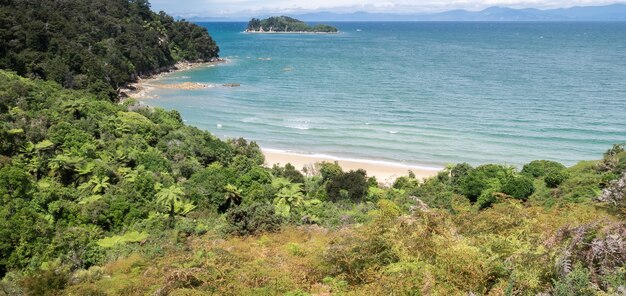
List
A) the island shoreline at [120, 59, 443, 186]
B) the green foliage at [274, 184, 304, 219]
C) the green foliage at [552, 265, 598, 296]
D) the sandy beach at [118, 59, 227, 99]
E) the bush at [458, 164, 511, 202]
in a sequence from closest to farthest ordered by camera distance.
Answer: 1. the green foliage at [552, 265, 598, 296]
2. the green foliage at [274, 184, 304, 219]
3. the bush at [458, 164, 511, 202]
4. the island shoreline at [120, 59, 443, 186]
5. the sandy beach at [118, 59, 227, 99]

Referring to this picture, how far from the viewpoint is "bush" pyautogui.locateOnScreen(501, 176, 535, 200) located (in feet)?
63.8

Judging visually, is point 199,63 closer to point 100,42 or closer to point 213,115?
point 100,42

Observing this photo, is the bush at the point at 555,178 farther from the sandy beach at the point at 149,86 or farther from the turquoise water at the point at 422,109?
the sandy beach at the point at 149,86

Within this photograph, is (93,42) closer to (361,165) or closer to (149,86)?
(149,86)

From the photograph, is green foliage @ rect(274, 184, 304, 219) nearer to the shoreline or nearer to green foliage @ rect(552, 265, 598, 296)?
green foliage @ rect(552, 265, 598, 296)

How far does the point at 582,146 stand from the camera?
3416 centimetres

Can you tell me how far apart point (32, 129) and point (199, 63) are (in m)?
68.7

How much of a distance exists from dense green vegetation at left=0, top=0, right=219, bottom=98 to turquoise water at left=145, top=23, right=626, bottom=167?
6.64 meters

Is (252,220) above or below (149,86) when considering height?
below

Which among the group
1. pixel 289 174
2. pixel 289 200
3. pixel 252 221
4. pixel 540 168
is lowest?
pixel 289 174

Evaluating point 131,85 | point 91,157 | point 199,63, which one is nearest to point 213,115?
point 131,85

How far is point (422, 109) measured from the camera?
45.2 meters

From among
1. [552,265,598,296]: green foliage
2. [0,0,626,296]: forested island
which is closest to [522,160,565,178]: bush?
[0,0,626,296]: forested island

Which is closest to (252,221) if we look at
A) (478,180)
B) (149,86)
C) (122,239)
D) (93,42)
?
(122,239)
